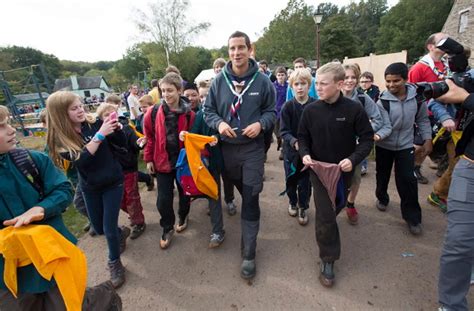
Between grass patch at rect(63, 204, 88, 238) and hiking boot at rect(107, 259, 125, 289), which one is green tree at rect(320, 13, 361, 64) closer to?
grass patch at rect(63, 204, 88, 238)

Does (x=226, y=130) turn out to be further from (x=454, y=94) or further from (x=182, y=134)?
(x=454, y=94)

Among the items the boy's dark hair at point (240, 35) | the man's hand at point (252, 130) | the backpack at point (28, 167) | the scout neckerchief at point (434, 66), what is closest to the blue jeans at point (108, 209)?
the backpack at point (28, 167)

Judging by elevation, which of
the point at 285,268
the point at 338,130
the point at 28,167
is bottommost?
the point at 285,268

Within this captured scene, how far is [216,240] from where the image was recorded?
11.2 feet

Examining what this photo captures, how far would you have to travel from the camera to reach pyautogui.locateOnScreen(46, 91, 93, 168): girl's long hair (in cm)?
252

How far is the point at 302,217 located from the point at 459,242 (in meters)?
1.97

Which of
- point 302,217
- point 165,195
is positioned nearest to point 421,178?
point 302,217

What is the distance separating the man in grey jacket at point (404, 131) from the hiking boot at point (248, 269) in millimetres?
2169

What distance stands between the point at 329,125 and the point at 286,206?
6.83ft

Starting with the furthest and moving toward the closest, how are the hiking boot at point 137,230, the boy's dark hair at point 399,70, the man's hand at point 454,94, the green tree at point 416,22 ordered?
the green tree at point 416,22, the hiking boot at point 137,230, the boy's dark hair at point 399,70, the man's hand at point 454,94

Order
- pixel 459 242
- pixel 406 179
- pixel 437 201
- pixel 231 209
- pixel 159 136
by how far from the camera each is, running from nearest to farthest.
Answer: pixel 459 242
pixel 159 136
pixel 406 179
pixel 437 201
pixel 231 209

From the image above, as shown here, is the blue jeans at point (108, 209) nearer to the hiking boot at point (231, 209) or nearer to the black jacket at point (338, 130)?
the hiking boot at point (231, 209)

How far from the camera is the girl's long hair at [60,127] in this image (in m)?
2.52

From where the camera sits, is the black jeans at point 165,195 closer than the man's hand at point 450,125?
No
